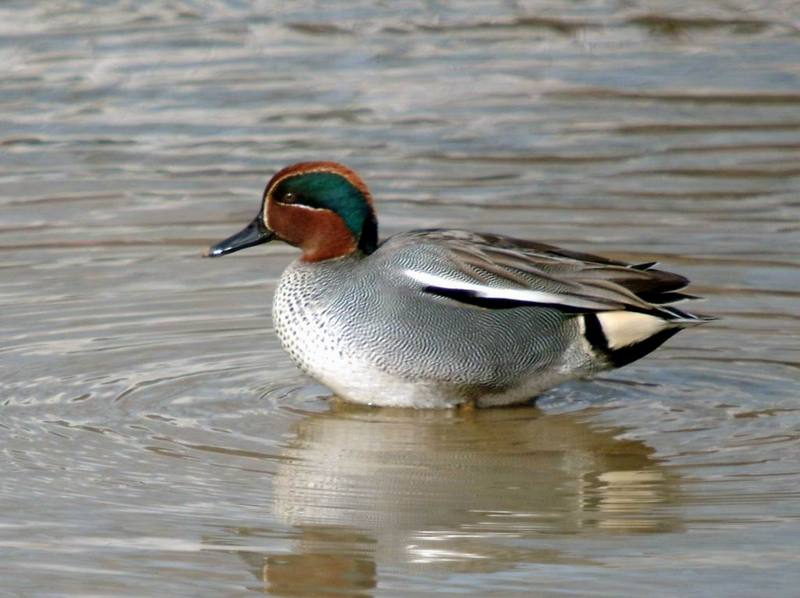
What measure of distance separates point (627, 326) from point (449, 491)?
135 cm

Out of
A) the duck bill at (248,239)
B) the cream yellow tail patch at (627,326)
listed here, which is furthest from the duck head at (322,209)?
the cream yellow tail patch at (627,326)

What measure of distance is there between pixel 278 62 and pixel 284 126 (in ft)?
4.27

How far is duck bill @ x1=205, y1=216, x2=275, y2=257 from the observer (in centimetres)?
785

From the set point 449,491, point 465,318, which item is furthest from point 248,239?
point 449,491

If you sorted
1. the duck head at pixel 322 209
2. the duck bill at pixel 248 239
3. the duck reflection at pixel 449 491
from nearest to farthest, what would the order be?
1. the duck reflection at pixel 449 491
2. the duck head at pixel 322 209
3. the duck bill at pixel 248 239

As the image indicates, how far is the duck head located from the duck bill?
84 mm

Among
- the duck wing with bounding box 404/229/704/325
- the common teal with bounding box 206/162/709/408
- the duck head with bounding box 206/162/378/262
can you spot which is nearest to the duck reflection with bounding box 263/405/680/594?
the common teal with bounding box 206/162/709/408

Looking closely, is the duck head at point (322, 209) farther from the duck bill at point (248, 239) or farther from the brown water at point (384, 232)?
the brown water at point (384, 232)

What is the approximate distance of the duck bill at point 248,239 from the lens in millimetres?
7852

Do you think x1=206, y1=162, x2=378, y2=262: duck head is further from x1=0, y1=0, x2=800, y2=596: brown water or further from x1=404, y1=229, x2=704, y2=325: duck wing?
x1=0, y1=0, x2=800, y2=596: brown water

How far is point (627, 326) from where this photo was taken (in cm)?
740

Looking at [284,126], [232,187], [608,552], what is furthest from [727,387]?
[284,126]

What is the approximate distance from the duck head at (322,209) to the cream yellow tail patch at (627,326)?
105cm

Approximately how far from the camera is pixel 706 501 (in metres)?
6.16
